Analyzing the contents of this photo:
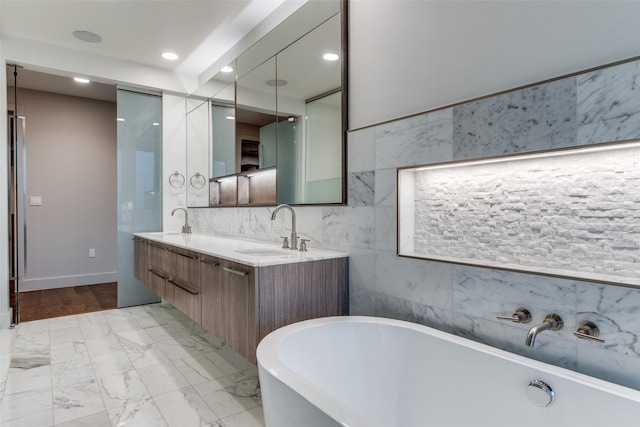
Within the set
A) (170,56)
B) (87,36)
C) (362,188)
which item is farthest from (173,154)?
(362,188)

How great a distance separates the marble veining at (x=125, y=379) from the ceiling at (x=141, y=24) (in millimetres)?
2414

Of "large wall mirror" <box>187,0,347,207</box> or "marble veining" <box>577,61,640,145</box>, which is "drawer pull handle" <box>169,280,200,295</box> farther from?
"marble veining" <box>577,61,640,145</box>

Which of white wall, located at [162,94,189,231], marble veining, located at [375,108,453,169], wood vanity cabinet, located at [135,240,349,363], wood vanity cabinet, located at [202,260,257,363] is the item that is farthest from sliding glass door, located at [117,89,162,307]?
marble veining, located at [375,108,453,169]

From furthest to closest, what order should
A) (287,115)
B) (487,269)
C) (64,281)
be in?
1. (64,281)
2. (287,115)
3. (487,269)

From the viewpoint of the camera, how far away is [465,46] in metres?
1.57

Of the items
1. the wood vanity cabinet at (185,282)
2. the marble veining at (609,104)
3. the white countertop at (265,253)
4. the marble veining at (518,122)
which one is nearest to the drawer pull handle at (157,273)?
the wood vanity cabinet at (185,282)

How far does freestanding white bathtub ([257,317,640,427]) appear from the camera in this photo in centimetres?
104

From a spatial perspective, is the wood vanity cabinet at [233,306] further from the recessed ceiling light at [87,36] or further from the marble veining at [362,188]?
the recessed ceiling light at [87,36]

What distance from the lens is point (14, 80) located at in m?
3.26

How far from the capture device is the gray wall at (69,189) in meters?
4.56

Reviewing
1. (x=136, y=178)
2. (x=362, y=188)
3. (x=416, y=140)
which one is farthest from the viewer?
(x=136, y=178)

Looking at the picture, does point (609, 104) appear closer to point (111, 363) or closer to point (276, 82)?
point (276, 82)

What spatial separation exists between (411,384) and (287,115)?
1.88 metres

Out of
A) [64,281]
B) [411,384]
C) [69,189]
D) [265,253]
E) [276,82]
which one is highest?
[276,82]
